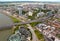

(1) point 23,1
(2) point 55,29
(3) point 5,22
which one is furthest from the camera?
(1) point 23,1

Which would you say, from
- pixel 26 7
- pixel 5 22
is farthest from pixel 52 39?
pixel 26 7

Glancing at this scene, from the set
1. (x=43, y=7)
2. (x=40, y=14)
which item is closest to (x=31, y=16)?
(x=40, y=14)

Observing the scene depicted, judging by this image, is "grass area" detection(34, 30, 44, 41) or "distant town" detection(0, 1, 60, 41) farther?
"grass area" detection(34, 30, 44, 41)

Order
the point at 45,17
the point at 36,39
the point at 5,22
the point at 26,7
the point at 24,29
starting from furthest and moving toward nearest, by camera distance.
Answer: the point at 26,7
the point at 45,17
the point at 24,29
the point at 36,39
the point at 5,22

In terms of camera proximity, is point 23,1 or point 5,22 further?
point 23,1

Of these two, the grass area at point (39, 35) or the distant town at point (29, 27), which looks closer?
the distant town at point (29, 27)

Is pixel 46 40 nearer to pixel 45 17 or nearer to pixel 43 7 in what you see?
pixel 45 17

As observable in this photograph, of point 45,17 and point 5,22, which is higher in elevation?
point 5,22

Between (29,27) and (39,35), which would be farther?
(29,27)

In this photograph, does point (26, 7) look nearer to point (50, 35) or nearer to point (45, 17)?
point (45, 17)
